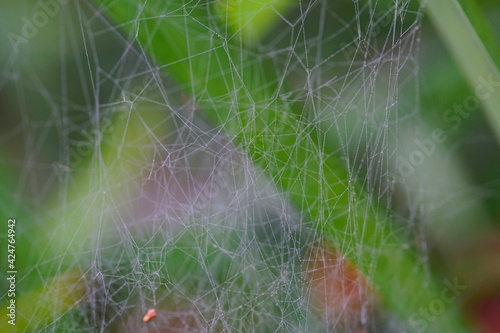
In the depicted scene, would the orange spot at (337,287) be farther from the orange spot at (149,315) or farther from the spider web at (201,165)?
the orange spot at (149,315)

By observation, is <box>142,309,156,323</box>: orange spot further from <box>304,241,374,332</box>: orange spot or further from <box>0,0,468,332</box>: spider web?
<box>304,241,374,332</box>: orange spot

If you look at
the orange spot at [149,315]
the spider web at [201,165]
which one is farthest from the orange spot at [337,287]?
the orange spot at [149,315]

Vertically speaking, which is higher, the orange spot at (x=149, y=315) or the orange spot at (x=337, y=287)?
the orange spot at (x=149, y=315)

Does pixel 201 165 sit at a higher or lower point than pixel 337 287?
higher

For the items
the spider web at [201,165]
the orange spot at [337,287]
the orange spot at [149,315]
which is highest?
the spider web at [201,165]

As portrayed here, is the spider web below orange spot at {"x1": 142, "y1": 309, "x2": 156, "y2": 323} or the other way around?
the other way around

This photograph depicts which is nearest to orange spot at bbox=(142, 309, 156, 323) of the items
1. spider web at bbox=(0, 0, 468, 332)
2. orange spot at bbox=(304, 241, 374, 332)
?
spider web at bbox=(0, 0, 468, 332)

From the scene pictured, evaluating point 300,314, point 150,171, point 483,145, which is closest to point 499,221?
point 483,145
